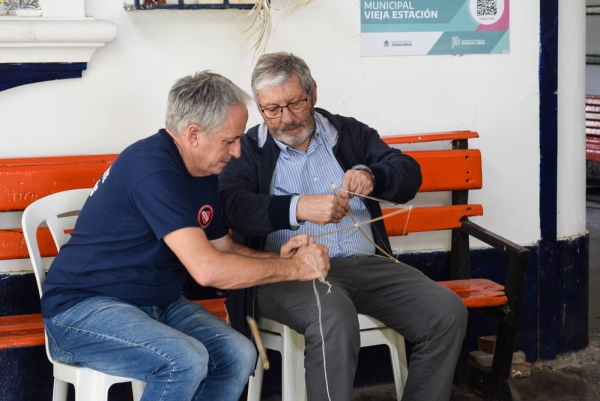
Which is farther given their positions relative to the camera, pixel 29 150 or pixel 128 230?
pixel 29 150

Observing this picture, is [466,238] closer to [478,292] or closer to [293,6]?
[478,292]

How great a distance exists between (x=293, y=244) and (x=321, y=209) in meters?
0.17

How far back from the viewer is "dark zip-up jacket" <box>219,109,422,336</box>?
3043 millimetres

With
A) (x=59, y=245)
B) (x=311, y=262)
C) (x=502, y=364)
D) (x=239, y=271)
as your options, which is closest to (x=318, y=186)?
(x=311, y=262)

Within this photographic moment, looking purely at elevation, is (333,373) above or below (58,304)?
below

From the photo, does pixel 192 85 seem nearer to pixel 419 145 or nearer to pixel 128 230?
pixel 128 230

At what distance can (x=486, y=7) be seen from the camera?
3.93 metres

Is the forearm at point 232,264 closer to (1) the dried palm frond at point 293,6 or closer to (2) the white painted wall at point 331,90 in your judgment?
(2) the white painted wall at point 331,90

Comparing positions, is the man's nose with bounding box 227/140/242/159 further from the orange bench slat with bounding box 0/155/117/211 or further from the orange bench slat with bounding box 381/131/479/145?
the orange bench slat with bounding box 381/131/479/145

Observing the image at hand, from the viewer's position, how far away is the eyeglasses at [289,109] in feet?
10.6

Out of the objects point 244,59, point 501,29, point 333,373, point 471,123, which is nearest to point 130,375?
point 333,373

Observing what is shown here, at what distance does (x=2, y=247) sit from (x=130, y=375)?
40.4 inches

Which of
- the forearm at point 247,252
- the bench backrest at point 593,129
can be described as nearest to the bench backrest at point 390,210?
the forearm at point 247,252

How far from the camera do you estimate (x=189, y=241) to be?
252 centimetres
